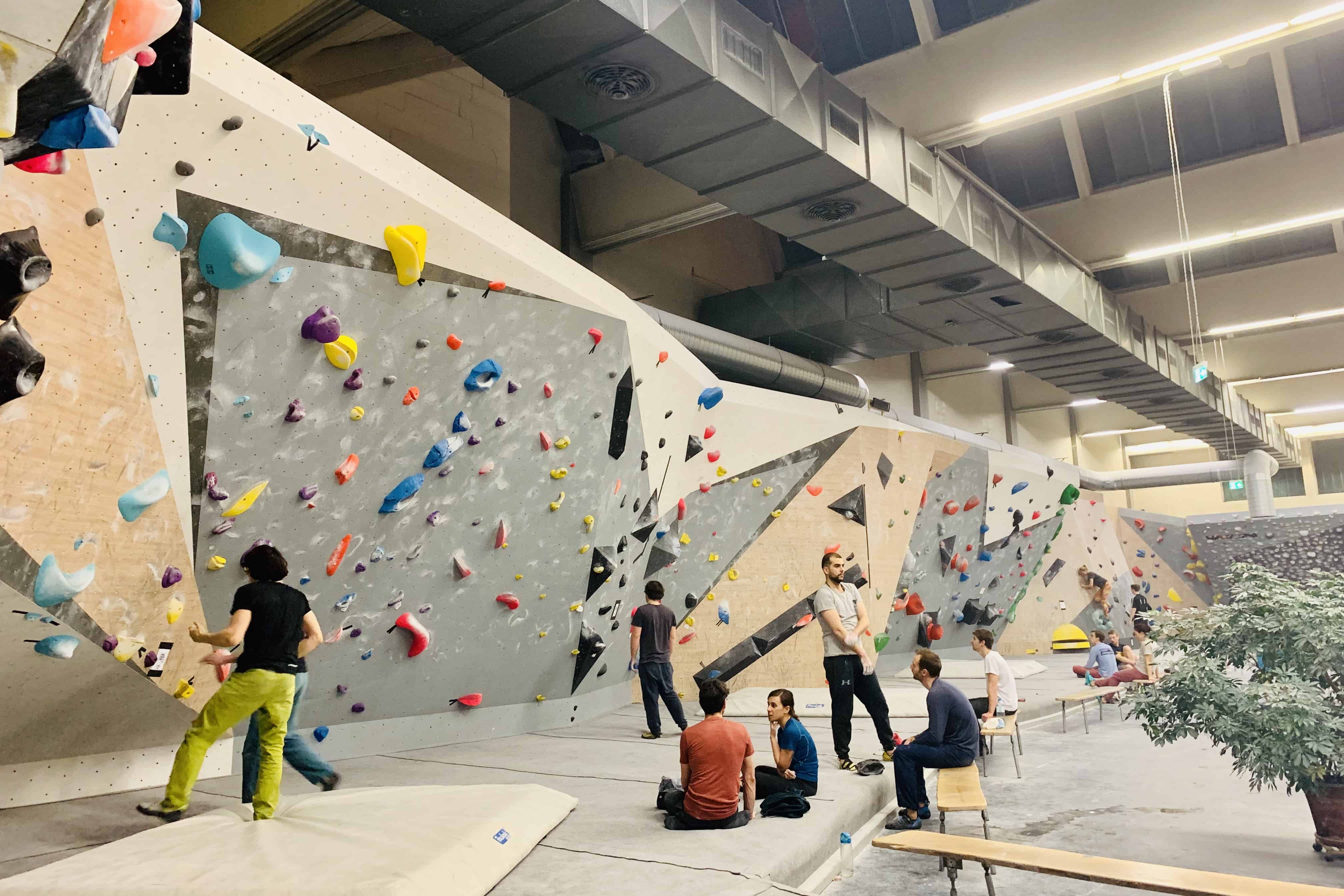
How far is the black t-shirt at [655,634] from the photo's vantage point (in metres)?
6.11

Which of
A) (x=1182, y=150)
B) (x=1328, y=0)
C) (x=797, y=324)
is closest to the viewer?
(x=1328, y=0)

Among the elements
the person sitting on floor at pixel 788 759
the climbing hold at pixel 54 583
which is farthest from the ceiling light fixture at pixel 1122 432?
the climbing hold at pixel 54 583

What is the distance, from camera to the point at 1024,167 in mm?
9344

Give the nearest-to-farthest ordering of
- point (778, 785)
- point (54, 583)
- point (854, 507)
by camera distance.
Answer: point (54, 583) → point (778, 785) → point (854, 507)

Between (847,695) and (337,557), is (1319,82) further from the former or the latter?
(337,557)

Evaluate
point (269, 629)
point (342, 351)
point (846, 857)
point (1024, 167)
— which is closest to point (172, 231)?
point (342, 351)

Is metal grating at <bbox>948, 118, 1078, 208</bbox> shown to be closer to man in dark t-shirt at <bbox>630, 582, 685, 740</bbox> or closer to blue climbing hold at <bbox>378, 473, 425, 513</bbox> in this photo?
man in dark t-shirt at <bbox>630, 582, 685, 740</bbox>

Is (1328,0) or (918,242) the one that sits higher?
(1328,0)

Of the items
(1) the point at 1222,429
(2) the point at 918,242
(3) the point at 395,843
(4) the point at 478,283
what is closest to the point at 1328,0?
(2) the point at 918,242

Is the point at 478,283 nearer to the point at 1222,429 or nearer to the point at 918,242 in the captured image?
the point at 918,242

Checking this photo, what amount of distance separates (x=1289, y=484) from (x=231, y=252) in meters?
25.3

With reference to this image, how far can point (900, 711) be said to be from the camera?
24.3 feet

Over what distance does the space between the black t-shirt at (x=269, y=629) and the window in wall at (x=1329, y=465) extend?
2492 centimetres

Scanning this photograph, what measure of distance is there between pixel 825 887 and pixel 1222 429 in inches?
595
